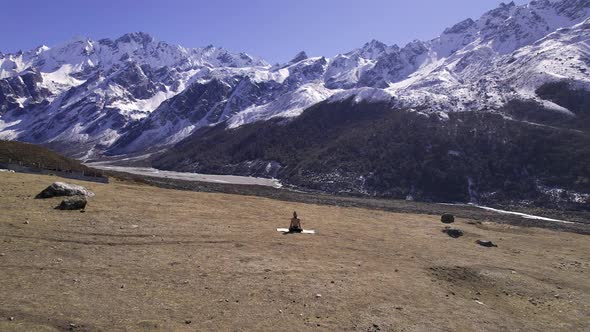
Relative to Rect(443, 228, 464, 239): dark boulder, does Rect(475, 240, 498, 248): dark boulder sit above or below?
below

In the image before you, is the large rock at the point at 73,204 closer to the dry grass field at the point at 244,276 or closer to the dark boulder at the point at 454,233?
the dry grass field at the point at 244,276

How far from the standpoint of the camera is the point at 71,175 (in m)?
64.9

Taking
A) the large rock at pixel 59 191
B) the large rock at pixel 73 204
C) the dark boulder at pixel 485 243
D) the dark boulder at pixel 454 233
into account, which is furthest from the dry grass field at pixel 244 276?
the dark boulder at pixel 454 233

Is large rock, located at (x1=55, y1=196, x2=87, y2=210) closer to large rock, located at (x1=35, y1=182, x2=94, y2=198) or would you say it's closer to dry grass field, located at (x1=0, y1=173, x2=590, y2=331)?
dry grass field, located at (x1=0, y1=173, x2=590, y2=331)

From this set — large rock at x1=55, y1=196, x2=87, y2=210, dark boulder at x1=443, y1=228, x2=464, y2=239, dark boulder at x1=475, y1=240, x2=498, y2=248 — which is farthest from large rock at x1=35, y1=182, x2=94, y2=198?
dark boulder at x1=475, y1=240, x2=498, y2=248

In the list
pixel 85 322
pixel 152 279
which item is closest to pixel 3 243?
pixel 152 279

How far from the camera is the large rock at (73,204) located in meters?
33.5

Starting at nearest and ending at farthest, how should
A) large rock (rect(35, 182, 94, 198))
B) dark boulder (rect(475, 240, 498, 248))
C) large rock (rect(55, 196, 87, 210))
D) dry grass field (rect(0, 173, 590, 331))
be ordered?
dry grass field (rect(0, 173, 590, 331)), large rock (rect(55, 196, 87, 210)), large rock (rect(35, 182, 94, 198)), dark boulder (rect(475, 240, 498, 248))

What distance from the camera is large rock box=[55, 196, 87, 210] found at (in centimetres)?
3350

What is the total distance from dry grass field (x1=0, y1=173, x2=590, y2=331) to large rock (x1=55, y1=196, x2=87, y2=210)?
76cm

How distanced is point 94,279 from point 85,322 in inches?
173

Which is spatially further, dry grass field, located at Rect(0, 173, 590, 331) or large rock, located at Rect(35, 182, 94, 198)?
large rock, located at Rect(35, 182, 94, 198)

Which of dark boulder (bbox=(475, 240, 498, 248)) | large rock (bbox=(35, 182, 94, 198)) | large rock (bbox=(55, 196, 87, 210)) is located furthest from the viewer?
dark boulder (bbox=(475, 240, 498, 248))

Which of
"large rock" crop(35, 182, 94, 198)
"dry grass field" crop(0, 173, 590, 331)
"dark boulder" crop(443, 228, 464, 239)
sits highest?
"large rock" crop(35, 182, 94, 198)
